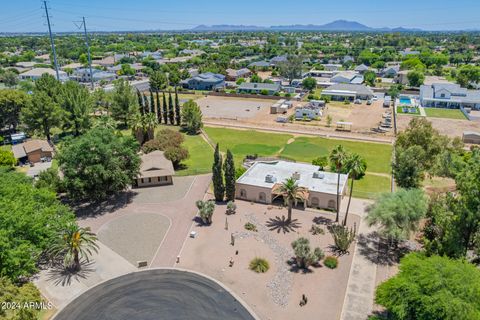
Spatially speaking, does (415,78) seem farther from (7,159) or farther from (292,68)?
(7,159)

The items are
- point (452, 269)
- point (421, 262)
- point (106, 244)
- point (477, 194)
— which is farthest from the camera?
point (106, 244)

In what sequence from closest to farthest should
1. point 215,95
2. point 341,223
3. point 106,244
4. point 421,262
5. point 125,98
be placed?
1. point 421,262
2. point 106,244
3. point 341,223
4. point 125,98
5. point 215,95

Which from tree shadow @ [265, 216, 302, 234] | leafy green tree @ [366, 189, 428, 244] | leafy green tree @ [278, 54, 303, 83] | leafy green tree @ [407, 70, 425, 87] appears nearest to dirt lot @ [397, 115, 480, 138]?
leafy green tree @ [407, 70, 425, 87]

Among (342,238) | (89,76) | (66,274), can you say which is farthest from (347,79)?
(66,274)

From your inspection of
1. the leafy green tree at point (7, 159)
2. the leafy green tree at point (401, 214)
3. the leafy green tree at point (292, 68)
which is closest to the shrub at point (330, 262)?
the leafy green tree at point (401, 214)

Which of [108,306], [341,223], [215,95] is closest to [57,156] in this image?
[108,306]

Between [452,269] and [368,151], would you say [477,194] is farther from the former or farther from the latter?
[368,151]
